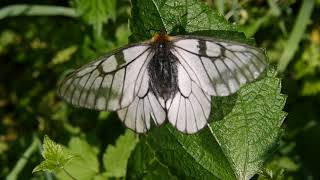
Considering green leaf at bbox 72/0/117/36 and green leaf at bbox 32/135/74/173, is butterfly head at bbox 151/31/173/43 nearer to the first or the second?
green leaf at bbox 32/135/74/173

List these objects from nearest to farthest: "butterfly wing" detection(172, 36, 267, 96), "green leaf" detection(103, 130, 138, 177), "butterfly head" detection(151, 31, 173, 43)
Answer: "butterfly wing" detection(172, 36, 267, 96) < "butterfly head" detection(151, 31, 173, 43) < "green leaf" detection(103, 130, 138, 177)

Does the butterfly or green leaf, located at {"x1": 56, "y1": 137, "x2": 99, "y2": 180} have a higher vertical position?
the butterfly

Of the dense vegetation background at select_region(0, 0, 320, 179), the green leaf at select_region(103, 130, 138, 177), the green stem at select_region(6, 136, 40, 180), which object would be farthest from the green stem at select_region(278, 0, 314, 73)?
the green stem at select_region(6, 136, 40, 180)

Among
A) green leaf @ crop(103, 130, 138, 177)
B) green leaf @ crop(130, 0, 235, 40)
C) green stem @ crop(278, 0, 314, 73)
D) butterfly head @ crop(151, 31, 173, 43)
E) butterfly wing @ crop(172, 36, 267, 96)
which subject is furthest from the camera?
green stem @ crop(278, 0, 314, 73)

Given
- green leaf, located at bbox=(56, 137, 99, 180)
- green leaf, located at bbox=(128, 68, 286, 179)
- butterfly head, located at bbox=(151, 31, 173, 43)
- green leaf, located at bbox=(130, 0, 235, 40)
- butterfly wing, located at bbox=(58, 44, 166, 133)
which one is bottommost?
green leaf, located at bbox=(56, 137, 99, 180)

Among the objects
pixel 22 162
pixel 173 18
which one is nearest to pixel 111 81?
pixel 173 18

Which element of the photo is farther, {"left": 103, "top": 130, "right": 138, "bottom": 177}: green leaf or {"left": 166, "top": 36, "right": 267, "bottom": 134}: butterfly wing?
{"left": 103, "top": 130, "right": 138, "bottom": 177}: green leaf

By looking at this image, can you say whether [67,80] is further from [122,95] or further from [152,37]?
[152,37]
